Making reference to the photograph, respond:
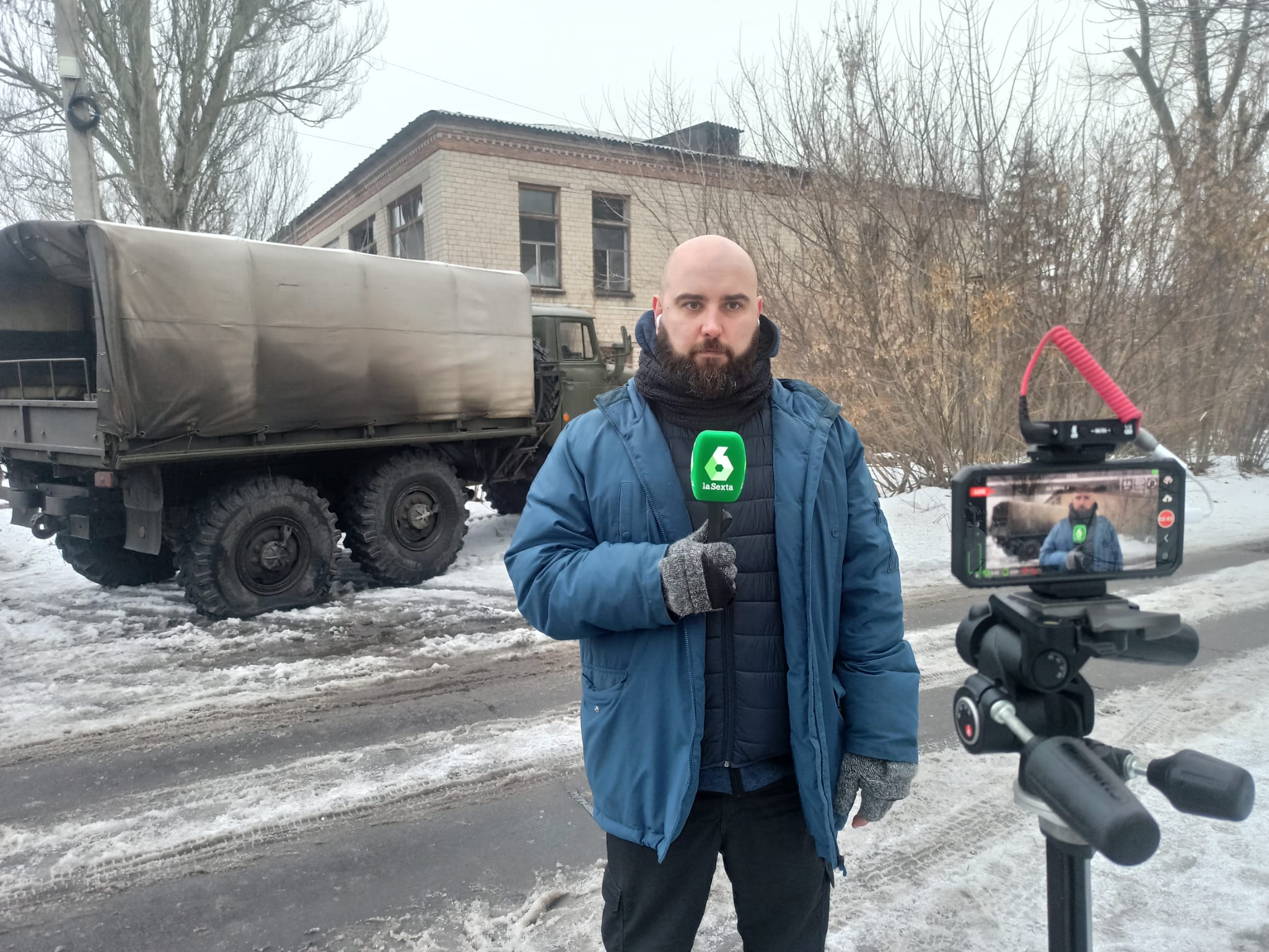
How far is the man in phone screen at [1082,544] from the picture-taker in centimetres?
136

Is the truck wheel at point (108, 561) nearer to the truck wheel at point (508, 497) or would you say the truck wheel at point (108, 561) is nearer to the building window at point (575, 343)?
the truck wheel at point (508, 497)

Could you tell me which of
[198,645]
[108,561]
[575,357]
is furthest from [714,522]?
[575,357]

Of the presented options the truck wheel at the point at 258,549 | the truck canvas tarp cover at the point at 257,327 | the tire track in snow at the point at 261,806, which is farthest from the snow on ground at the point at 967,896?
the truck canvas tarp cover at the point at 257,327

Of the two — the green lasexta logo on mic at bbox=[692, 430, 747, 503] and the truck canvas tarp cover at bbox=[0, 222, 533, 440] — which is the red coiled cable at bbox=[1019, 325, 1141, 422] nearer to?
the green lasexta logo on mic at bbox=[692, 430, 747, 503]

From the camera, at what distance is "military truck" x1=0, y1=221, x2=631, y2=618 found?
6297 millimetres

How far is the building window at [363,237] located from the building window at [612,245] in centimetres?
568

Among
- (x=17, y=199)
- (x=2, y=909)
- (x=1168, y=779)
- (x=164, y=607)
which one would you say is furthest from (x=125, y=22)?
(x=1168, y=779)

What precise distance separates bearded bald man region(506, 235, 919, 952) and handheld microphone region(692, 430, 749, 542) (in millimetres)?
216

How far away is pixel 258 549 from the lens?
6.93 meters

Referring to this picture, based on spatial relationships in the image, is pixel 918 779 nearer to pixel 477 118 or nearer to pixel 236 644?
pixel 236 644

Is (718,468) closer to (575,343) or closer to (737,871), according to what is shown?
(737,871)

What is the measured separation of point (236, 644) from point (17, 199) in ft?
53.8

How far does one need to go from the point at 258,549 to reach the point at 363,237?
56.9 ft

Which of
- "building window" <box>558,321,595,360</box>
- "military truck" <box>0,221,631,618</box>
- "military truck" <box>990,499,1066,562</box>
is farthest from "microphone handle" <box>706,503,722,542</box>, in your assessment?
"building window" <box>558,321,595,360</box>
